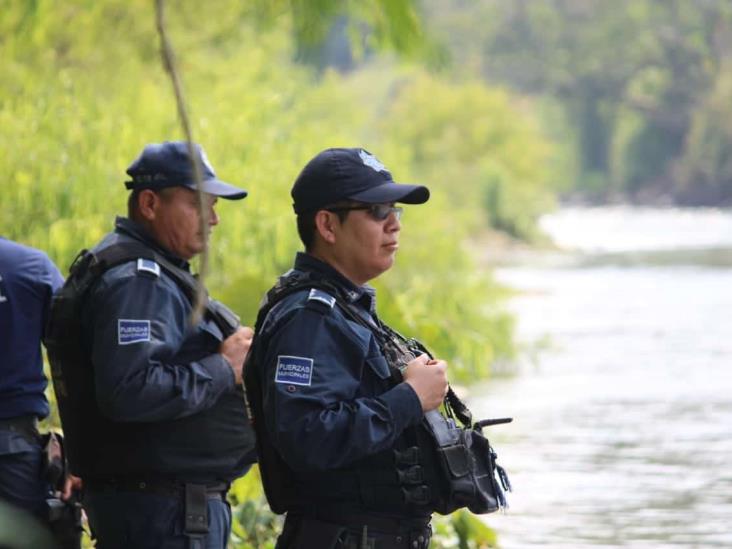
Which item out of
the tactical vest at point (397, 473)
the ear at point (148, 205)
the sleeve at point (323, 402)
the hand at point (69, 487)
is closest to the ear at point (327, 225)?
the tactical vest at point (397, 473)

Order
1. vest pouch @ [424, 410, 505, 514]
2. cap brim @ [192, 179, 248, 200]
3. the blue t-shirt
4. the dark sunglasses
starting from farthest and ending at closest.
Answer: the blue t-shirt
cap brim @ [192, 179, 248, 200]
the dark sunglasses
vest pouch @ [424, 410, 505, 514]

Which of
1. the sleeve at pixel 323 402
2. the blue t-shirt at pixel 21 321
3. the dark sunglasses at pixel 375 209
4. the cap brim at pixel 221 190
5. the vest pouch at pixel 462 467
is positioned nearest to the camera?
the sleeve at pixel 323 402

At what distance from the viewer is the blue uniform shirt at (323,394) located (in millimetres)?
3633

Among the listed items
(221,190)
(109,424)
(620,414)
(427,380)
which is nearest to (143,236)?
(221,190)

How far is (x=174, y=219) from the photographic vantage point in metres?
4.56

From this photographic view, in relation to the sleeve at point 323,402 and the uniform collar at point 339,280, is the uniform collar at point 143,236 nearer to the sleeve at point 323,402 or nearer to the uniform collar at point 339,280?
the uniform collar at point 339,280

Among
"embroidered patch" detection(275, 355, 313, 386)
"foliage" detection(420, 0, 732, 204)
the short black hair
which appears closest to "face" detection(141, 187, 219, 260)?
the short black hair

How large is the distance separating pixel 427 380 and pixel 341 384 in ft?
0.63

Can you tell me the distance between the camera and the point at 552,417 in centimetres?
1575

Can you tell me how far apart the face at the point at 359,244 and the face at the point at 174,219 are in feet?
2.53

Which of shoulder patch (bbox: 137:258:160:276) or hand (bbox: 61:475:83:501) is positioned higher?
shoulder patch (bbox: 137:258:160:276)

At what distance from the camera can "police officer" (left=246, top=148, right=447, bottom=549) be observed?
366 centimetres

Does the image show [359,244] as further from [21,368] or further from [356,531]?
[21,368]

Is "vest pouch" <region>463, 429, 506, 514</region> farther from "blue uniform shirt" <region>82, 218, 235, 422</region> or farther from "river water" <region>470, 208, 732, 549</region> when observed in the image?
"river water" <region>470, 208, 732, 549</region>
